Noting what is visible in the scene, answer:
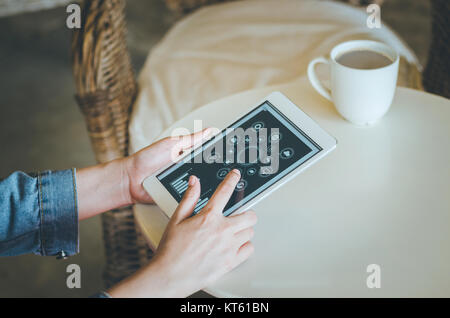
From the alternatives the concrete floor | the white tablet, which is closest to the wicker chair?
the concrete floor

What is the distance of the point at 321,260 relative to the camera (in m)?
0.54

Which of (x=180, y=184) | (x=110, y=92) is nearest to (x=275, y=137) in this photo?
(x=180, y=184)

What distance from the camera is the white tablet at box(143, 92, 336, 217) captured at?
567 mm

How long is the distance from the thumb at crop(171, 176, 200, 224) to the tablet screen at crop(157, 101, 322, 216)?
0.8 inches

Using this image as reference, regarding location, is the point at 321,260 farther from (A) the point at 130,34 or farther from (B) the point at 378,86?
(A) the point at 130,34

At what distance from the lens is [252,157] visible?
0.60 meters

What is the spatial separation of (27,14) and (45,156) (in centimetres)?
118

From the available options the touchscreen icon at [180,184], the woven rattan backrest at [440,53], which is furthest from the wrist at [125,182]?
the woven rattan backrest at [440,53]

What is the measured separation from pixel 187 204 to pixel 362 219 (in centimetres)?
23

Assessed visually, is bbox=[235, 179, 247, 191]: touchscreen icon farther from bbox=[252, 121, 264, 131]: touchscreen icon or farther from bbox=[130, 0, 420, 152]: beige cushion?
bbox=[130, 0, 420, 152]: beige cushion

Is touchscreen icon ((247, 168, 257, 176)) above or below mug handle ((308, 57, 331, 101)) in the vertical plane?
below

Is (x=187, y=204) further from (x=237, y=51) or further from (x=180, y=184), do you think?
(x=237, y=51)

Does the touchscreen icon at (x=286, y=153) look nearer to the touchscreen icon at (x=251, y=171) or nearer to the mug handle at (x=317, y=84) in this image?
the touchscreen icon at (x=251, y=171)
